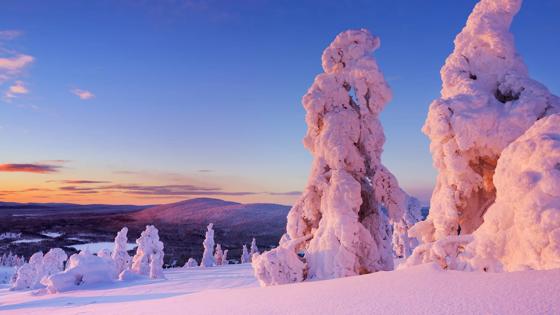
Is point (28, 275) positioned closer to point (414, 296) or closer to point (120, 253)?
point (120, 253)

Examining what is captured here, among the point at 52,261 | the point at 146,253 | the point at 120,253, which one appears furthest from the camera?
the point at 52,261

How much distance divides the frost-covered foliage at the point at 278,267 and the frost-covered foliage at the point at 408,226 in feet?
84.6

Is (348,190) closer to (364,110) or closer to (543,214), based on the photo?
(364,110)

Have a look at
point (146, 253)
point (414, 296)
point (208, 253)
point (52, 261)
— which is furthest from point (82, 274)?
point (208, 253)

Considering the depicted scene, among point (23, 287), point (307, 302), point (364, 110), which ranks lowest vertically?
point (23, 287)

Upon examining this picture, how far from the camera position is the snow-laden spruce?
15273 mm

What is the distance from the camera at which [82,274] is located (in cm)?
2138

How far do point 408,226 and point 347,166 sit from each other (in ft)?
85.9

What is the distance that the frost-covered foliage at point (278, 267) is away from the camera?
1426 cm

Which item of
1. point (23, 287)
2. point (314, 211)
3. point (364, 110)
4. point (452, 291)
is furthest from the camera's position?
point (23, 287)

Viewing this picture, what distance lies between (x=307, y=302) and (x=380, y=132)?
13.3 m

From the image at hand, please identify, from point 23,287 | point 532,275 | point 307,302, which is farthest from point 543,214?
point 23,287

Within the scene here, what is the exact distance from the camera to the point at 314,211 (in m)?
16.3

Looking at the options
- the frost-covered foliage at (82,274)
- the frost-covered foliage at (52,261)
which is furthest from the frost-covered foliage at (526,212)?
the frost-covered foliage at (52,261)
